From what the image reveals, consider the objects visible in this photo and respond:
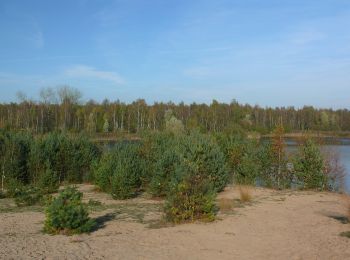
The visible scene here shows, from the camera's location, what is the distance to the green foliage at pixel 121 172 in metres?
15.0

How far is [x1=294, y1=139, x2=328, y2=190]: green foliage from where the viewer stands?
710 inches

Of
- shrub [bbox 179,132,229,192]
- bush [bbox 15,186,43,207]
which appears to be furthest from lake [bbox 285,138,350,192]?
bush [bbox 15,186,43,207]

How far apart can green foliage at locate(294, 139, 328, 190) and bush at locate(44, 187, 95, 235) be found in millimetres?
10992

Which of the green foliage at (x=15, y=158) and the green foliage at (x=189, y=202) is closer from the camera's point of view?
the green foliage at (x=189, y=202)

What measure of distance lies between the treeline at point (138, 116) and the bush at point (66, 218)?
4554 centimetres

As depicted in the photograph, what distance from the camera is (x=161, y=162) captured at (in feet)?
51.6

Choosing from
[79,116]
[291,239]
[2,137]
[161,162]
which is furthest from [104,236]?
[79,116]

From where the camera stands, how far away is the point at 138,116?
7681cm

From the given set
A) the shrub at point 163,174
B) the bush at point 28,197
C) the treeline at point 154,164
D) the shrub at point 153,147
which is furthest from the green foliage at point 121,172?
the bush at point 28,197

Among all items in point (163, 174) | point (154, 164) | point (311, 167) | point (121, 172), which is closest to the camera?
point (121, 172)

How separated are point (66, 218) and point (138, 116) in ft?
222

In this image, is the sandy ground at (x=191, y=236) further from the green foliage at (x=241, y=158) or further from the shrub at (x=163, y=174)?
the green foliage at (x=241, y=158)

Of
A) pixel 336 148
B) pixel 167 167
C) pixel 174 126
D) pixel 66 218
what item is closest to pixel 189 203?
pixel 66 218

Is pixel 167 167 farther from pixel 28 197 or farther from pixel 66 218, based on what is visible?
pixel 66 218
